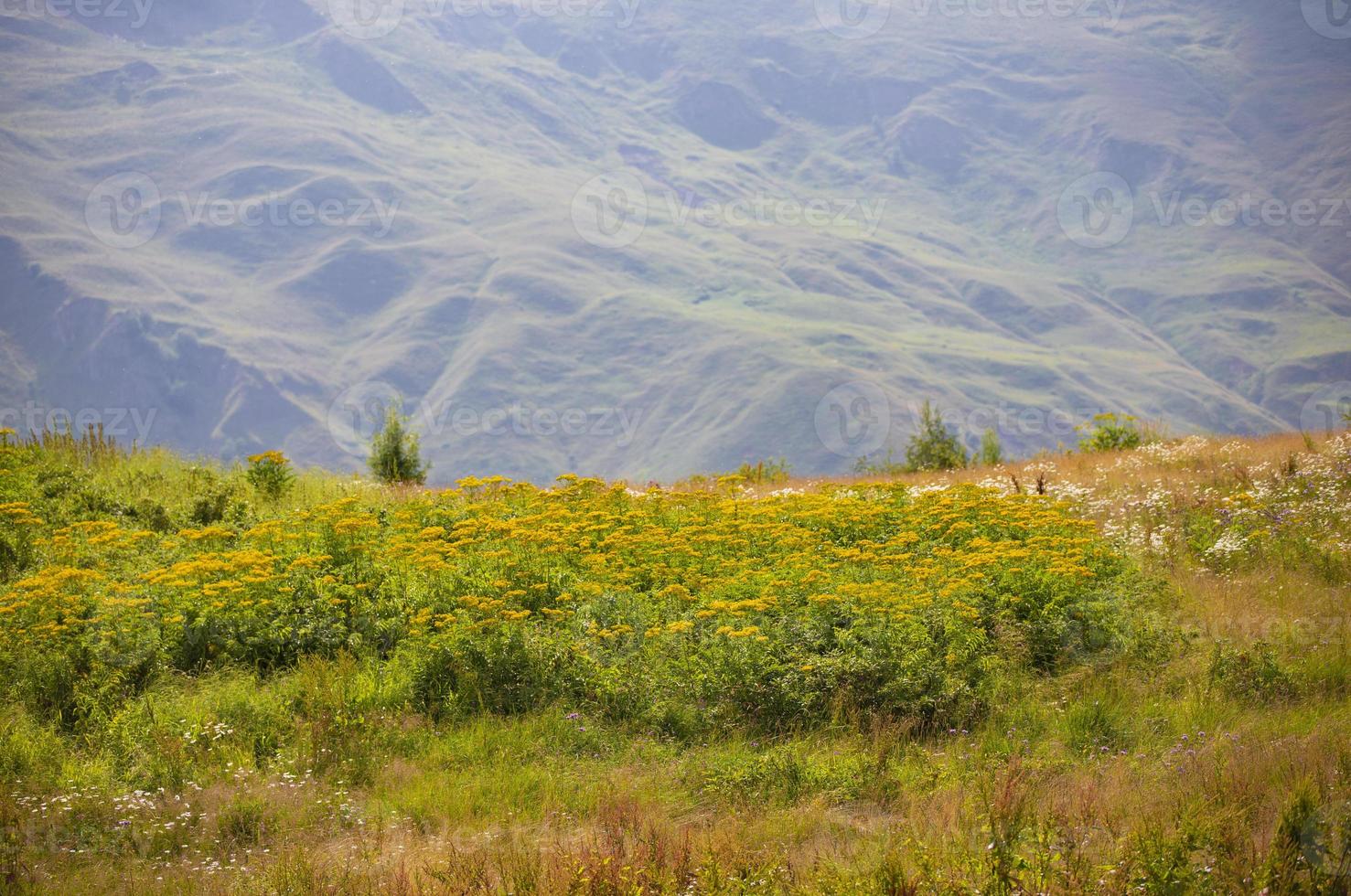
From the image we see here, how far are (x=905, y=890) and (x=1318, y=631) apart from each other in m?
5.72

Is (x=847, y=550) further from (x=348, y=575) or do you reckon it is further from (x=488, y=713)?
(x=348, y=575)

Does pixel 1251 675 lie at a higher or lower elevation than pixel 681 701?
lower

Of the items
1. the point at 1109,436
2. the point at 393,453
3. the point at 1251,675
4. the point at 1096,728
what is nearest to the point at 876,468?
the point at 1109,436

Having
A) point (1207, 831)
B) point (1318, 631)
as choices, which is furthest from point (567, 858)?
point (1318, 631)

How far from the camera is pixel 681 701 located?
A: 849cm

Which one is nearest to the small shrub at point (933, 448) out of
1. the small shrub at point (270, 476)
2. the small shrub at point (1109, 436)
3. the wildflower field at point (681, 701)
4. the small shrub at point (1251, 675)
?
the small shrub at point (1109, 436)

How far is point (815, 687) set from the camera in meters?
8.46

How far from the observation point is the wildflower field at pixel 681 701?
6336 mm

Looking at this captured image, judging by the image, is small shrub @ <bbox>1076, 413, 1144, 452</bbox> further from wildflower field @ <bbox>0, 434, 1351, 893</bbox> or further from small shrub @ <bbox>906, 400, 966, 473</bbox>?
wildflower field @ <bbox>0, 434, 1351, 893</bbox>

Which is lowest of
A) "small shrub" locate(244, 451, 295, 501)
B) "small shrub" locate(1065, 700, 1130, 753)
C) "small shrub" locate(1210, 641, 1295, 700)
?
"small shrub" locate(1065, 700, 1130, 753)

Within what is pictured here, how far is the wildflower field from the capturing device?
6.34m

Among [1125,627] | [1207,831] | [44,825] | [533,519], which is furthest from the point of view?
[533,519]

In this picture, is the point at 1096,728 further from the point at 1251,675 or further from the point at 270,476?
the point at 270,476

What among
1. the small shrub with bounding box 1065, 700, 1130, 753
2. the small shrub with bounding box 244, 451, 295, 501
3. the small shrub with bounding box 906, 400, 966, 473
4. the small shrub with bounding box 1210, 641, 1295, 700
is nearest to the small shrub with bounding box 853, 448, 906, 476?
the small shrub with bounding box 906, 400, 966, 473
